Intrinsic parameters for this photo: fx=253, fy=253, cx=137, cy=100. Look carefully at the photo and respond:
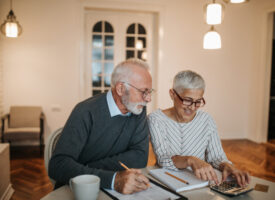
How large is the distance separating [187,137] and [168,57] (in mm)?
3714

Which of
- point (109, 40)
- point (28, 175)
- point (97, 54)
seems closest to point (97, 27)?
point (109, 40)

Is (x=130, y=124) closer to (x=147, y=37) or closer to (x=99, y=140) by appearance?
(x=99, y=140)

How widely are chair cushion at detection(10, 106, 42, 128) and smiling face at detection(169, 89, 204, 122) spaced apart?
3.49m

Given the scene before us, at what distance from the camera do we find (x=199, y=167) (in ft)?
4.12

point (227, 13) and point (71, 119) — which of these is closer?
point (71, 119)

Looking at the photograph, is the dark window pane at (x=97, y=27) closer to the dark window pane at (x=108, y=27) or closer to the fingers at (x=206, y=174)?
the dark window pane at (x=108, y=27)

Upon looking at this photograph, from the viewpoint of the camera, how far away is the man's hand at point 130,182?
107 cm

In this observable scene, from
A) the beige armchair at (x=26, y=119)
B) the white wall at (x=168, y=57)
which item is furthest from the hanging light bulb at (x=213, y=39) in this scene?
the beige armchair at (x=26, y=119)

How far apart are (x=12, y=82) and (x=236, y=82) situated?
4.59 m

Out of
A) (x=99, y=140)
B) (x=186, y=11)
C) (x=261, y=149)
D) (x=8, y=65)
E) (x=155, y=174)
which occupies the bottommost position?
(x=261, y=149)

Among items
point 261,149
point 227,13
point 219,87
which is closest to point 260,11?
point 227,13

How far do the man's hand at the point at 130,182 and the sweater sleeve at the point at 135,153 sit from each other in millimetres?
247

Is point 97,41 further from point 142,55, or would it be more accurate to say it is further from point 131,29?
point 142,55

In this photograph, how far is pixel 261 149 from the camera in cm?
482
